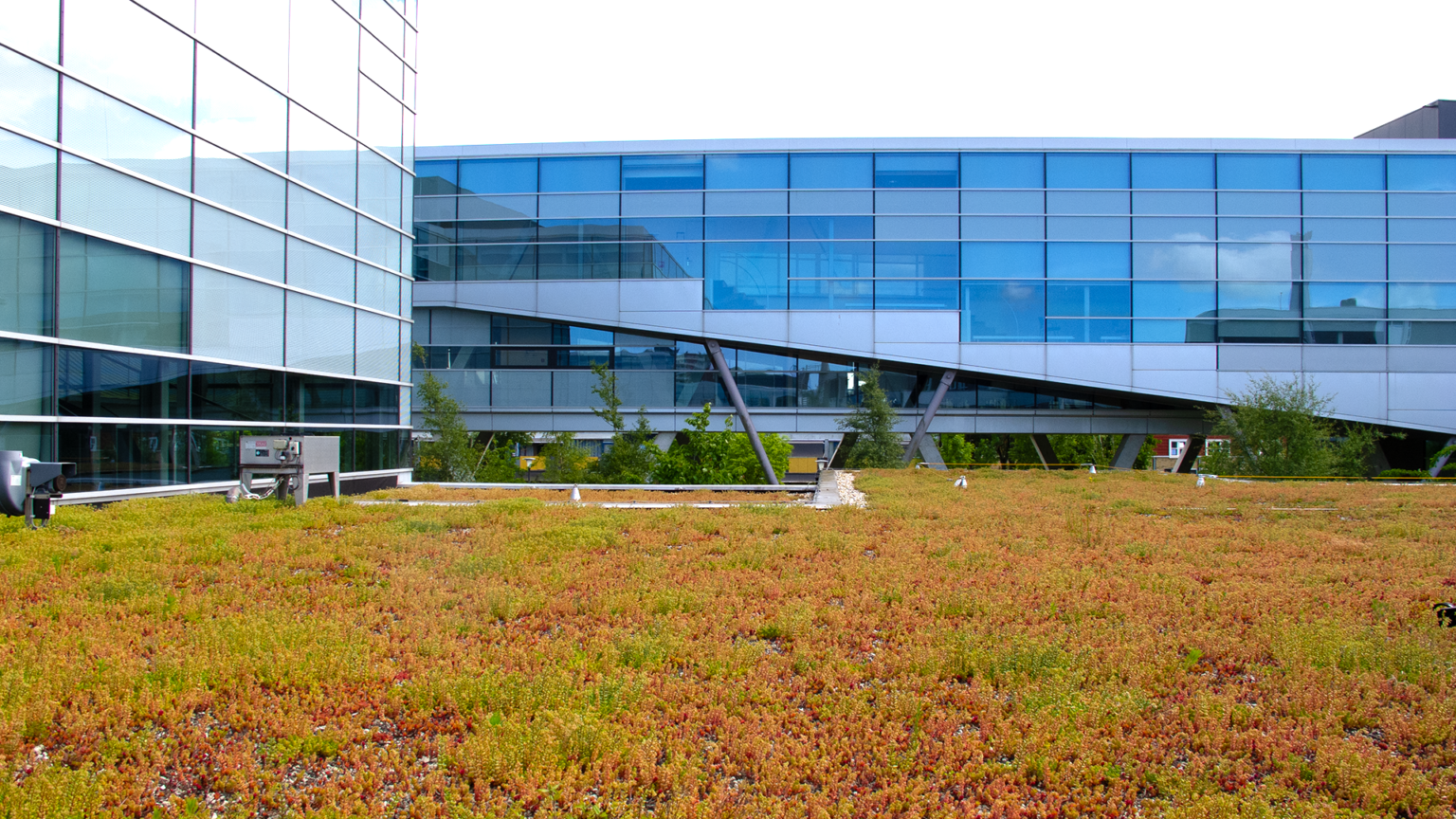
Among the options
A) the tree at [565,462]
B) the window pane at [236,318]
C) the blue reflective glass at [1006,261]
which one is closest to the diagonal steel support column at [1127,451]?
the blue reflective glass at [1006,261]

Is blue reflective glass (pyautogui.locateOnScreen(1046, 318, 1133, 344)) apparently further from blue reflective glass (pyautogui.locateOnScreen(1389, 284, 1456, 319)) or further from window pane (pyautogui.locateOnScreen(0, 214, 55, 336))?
window pane (pyautogui.locateOnScreen(0, 214, 55, 336))

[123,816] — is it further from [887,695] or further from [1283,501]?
[1283,501]

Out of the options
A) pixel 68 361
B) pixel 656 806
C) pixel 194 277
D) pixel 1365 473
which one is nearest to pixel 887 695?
pixel 656 806

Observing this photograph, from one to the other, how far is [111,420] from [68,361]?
1209 millimetres

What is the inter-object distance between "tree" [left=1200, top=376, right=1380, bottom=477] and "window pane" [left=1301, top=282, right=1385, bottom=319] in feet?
9.15

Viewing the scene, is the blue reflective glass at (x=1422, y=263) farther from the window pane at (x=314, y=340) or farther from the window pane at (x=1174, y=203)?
the window pane at (x=314, y=340)

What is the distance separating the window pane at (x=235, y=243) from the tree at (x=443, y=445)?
453 inches

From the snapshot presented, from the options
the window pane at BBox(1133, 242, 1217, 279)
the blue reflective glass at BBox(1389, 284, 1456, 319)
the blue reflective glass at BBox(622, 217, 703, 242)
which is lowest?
the blue reflective glass at BBox(1389, 284, 1456, 319)

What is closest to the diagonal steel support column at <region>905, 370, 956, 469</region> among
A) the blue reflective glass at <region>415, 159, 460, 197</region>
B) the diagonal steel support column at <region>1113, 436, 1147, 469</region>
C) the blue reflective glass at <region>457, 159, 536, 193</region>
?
the diagonal steel support column at <region>1113, 436, 1147, 469</region>

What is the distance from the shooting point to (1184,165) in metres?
30.0

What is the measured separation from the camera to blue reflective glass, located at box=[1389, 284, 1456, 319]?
2969 centimetres

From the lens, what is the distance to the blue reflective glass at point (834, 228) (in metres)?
30.4

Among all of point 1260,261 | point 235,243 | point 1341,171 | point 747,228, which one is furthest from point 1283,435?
point 235,243

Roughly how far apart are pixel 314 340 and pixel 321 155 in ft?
14.2
